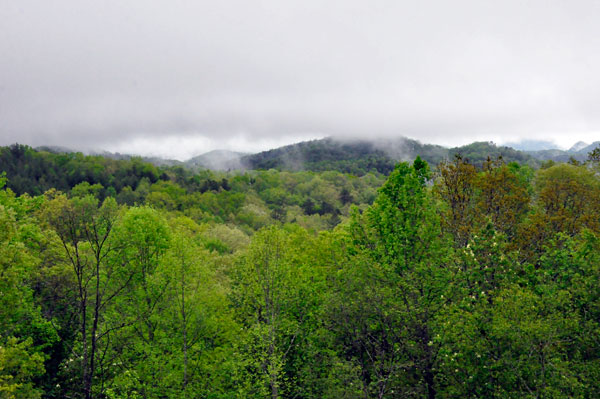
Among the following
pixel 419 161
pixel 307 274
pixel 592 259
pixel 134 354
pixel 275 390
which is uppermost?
pixel 419 161

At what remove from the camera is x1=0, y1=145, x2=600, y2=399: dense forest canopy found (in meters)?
15.3

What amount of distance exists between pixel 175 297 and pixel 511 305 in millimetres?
16686

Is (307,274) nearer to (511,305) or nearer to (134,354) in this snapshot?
(134,354)

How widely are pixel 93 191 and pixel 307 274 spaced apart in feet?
266

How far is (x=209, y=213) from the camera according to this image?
86.5 m

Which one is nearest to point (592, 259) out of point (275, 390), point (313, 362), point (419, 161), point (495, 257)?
point (495, 257)

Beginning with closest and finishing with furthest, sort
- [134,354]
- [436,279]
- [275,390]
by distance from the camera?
[436,279]
[275,390]
[134,354]

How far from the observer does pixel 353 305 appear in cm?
1756

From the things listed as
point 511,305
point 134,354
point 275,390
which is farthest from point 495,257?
point 134,354

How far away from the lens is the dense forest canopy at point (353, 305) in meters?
15.3

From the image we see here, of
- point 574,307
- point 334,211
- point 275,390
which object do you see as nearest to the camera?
point 574,307

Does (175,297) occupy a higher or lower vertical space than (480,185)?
lower

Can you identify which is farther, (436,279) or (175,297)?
(175,297)

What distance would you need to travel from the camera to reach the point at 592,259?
17281 mm
